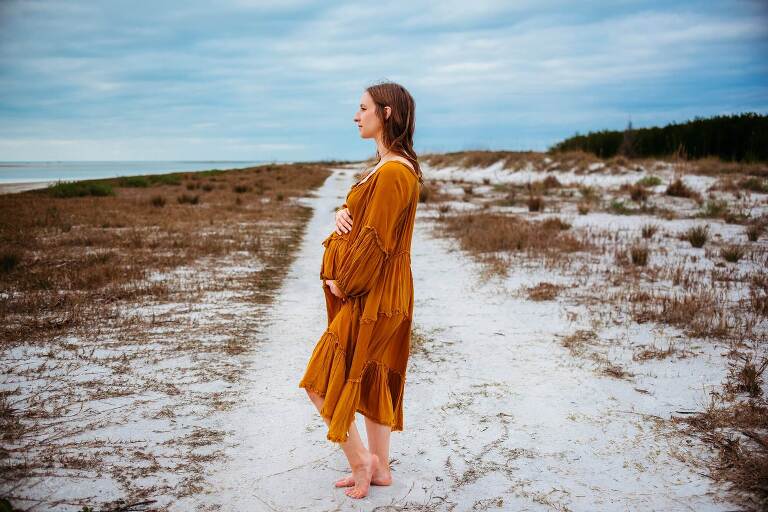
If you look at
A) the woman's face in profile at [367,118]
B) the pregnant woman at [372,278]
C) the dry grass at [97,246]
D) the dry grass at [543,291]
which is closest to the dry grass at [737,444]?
the pregnant woman at [372,278]

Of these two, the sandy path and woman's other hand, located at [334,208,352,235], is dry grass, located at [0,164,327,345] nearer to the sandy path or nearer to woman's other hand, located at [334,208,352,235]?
the sandy path

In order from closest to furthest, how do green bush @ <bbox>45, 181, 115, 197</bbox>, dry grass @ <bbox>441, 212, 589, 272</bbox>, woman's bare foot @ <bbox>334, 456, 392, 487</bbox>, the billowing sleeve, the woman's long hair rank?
the billowing sleeve, the woman's long hair, woman's bare foot @ <bbox>334, 456, 392, 487</bbox>, dry grass @ <bbox>441, 212, 589, 272</bbox>, green bush @ <bbox>45, 181, 115, 197</bbox>

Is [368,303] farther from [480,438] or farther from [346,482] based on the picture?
[480,438]

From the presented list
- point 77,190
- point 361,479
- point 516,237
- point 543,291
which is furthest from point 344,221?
point 77,190

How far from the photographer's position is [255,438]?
149 inches

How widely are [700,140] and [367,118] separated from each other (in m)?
30.6

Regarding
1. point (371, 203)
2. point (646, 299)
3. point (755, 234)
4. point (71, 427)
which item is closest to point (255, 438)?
point (71, 427)

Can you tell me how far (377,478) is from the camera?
3.21 meters

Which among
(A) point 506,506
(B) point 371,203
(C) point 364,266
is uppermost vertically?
(B) point 371,203

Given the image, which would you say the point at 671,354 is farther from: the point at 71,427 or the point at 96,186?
the point at 96,186

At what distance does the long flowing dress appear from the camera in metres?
2.65

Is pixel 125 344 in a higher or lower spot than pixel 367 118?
lower

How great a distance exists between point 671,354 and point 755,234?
6843mm

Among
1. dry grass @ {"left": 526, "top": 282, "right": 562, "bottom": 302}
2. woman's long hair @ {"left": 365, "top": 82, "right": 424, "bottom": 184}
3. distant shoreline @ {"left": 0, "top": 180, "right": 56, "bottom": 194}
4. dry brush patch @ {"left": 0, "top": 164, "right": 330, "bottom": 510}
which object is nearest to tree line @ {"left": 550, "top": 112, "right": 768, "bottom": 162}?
dry grass @ {"left": 526, "top": 282, "right": 562, "bottom": 302}
